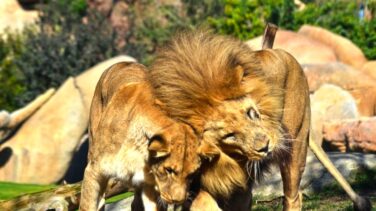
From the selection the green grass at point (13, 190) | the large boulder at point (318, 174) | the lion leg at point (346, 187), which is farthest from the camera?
the green grass at point (13, 190)

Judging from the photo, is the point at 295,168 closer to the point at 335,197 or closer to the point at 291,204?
the point at 291,204

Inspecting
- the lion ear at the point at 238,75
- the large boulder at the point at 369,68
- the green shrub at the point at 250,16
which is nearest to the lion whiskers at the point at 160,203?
the lion ear at the point at 238,75

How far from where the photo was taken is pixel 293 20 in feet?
76.5

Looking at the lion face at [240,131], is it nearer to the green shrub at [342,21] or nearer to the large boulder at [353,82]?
the large boulder at [353,82]

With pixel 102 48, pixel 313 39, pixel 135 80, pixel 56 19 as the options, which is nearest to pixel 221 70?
pixel 135 80

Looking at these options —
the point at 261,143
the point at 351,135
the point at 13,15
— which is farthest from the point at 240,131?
the point at 13,15

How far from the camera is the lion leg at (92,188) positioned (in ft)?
16.1

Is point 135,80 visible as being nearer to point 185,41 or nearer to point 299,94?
point 185,41

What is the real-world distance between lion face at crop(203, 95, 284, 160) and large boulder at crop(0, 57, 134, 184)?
9.72m

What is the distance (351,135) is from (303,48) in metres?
4.85

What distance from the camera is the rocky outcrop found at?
13.3m

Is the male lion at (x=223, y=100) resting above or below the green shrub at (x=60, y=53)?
above

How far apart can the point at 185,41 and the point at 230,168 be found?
2.33 ft

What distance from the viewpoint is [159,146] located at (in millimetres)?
4465
